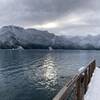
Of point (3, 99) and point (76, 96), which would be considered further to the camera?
point (3, 99)

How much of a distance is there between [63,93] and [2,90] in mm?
23348

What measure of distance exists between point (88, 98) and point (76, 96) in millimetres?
1736

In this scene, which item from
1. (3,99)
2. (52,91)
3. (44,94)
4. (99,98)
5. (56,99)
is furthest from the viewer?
(52,91)

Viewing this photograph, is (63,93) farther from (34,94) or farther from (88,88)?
(34,94)

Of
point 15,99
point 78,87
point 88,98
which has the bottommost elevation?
point 15,99

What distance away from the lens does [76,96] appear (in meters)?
6.28

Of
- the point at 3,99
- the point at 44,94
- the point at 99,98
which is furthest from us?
the point at 44,94

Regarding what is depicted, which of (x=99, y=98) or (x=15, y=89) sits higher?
(x=99, y=98)

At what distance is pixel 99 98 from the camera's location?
771 cm

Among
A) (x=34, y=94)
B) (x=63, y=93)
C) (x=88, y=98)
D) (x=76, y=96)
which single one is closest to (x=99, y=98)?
(x=88, y=98)

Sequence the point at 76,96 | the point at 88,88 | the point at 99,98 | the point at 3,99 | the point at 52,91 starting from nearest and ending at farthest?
the point at 76,96 < the point at 99,98 < the point at 88,88 < the point at 3,99 < the point at 52,91

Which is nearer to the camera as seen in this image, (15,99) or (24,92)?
(15,99)

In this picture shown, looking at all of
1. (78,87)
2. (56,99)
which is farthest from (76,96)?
(56,99)

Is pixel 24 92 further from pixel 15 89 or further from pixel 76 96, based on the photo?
pixel 76 96
